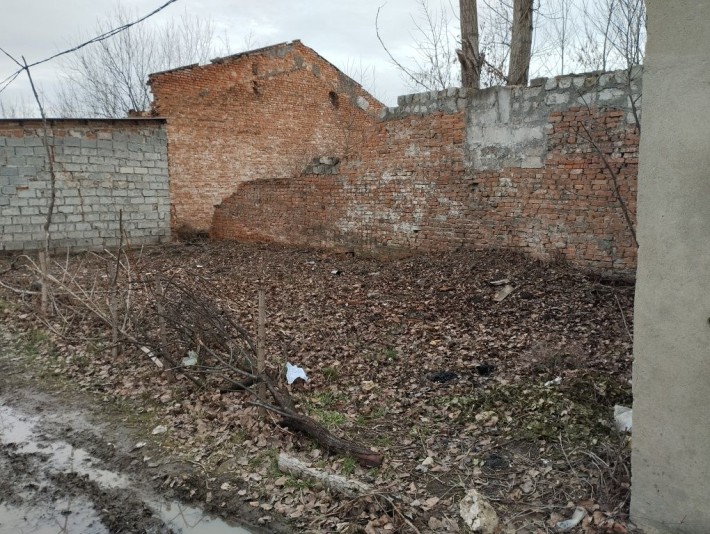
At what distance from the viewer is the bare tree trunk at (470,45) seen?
9625mm

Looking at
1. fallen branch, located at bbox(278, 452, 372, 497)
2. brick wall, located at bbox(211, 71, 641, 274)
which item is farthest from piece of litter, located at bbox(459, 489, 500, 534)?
brick wall, located at bbox(211, 71, 641, 274)

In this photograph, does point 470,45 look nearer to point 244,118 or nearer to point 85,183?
point 244,118

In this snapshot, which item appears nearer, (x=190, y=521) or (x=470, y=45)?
(x=190, y=521)

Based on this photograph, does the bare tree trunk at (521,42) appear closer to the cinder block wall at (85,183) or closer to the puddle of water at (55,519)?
the puddle of water at (55,519)

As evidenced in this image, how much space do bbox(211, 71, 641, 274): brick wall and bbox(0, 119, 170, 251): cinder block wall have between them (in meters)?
5.79

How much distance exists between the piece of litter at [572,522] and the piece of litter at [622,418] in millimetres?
777

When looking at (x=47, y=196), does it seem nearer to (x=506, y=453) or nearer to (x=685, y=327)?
(x=506, y=453)

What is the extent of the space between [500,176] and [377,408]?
5.00 m

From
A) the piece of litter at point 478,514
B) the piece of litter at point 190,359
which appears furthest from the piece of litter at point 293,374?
the piece of litter at point 478,514

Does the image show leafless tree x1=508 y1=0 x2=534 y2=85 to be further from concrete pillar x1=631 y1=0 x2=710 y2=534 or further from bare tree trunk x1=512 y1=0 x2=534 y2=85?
concrete pillar x1=631 y1=0 x2=710 y2=534

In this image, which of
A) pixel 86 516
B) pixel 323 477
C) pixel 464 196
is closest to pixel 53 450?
pixel 86 516

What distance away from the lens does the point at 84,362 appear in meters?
6.43

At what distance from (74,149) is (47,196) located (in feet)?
4.51

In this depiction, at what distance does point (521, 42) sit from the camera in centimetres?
918
